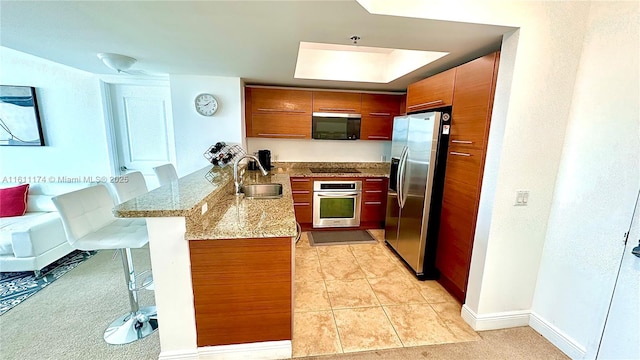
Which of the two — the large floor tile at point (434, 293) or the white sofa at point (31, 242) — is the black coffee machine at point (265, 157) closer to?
the white sofa at point (31, 242)

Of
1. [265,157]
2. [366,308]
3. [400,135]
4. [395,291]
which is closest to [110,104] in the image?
[265,157]

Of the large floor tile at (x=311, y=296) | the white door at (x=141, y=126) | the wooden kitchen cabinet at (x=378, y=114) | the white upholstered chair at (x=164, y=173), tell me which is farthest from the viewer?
the wooden kitchen cabinet at (x=378, y=114)

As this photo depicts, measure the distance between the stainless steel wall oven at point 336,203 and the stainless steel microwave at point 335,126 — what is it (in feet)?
2.37

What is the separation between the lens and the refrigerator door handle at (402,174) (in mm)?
2686

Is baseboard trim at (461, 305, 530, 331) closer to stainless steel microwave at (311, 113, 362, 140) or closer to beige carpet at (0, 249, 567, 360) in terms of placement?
beige carpet at (0, 249, 567, 360)

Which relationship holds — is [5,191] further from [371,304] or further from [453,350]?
[453,350]

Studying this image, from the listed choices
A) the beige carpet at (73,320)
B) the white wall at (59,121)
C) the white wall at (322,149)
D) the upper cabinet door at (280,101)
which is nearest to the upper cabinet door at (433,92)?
the white wall at (322,149)

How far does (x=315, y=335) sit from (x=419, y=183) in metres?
1.65

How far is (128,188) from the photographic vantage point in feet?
7.04

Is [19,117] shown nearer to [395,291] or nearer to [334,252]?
[334,252]

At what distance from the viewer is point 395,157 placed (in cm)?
296

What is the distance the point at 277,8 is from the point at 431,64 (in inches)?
68.7

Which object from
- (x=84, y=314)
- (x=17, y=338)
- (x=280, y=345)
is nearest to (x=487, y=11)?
(x=280, y=345)

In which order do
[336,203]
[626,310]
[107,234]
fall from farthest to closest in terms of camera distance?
[336,203], [107,234], [626,310]
